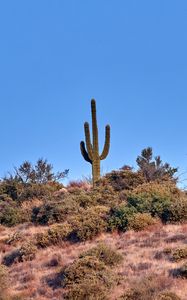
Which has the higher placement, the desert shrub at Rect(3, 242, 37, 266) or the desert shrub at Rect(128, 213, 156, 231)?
the desert shrub at Rect(128, 213, 156, 231)

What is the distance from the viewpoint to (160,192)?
1909cm

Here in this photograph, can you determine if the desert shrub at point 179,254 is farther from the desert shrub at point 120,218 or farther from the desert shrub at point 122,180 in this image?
the desert shrub at point 122,180

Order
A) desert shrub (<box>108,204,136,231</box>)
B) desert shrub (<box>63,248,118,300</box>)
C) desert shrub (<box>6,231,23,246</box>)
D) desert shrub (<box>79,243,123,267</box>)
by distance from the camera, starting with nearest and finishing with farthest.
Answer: desert shrub (<box>63,248,118,300</box>), desert shrub (<box>79,243,123,267</box>), desert shrub (<box>108,204,136,231</box>), desert shrub (<box>6,231,23,246</box>)

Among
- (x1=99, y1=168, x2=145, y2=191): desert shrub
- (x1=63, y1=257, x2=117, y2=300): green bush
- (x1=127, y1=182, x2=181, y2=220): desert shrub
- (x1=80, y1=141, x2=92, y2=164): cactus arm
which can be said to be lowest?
(x1=63, y1=257, x2=117, y2=300): green bush

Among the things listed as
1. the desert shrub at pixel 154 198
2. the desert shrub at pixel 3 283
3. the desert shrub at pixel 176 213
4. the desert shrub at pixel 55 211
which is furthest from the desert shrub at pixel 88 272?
the desert shrub at pixel 55 211

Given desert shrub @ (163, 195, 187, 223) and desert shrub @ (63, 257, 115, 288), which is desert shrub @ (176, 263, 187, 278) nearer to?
desert shrub @ (63, 257, 115, 288)

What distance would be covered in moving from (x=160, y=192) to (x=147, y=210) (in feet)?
6.57

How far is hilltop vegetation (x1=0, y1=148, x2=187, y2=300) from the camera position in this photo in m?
10.9

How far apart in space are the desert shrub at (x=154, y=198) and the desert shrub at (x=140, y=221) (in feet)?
2.22

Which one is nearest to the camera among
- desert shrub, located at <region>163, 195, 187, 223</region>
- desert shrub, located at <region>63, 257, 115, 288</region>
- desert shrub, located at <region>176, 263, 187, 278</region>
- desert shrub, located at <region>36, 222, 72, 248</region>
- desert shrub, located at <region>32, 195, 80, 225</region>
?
desert shrub, located at <region>176, 263, 187, 278</region>

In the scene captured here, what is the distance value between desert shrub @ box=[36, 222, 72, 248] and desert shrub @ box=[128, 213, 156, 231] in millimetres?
2322

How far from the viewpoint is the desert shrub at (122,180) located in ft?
82.5

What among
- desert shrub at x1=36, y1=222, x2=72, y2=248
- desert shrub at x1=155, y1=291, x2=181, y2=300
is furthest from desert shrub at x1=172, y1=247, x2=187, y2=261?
desert shrub at x1=36, y1=222, x2=72, y2=248

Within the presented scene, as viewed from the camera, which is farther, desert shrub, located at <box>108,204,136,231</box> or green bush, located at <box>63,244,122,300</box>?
desert shrub, located at <box>108,204,136,231</box>
